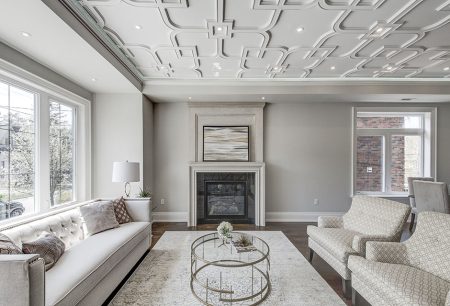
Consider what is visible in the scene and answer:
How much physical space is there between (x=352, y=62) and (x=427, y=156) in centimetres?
329

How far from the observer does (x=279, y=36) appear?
2.75 meters

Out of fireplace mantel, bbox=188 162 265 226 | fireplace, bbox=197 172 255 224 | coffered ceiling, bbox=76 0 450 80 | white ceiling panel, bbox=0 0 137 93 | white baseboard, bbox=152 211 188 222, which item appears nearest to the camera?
white ceiling panel, bbox=0 0 137 93

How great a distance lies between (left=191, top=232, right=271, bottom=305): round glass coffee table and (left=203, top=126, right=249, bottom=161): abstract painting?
2.11 metres

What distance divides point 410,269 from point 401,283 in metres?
0.34

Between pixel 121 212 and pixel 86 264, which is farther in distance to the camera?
pixel 121 212

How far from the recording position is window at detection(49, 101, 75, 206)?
3457mm

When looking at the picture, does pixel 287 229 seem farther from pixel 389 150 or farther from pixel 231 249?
pixel 389 150

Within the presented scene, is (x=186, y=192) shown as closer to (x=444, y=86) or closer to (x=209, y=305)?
(x=209, y=305)

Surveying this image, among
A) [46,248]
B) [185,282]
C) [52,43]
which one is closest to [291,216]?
[185,282]

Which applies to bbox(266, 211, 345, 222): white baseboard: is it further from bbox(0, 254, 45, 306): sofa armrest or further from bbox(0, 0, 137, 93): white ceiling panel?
bbox(0, 254, 45, 306): sofa armrest

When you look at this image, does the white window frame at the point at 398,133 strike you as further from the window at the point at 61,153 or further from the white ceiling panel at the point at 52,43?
the window at the point at 61,153

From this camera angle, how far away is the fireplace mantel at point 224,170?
4.62 metres

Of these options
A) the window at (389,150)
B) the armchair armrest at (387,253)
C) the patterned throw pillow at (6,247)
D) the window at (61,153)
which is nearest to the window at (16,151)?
the window at (61,153)

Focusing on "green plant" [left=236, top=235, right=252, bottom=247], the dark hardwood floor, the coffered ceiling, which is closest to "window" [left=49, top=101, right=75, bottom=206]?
the coffered ceiling
